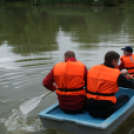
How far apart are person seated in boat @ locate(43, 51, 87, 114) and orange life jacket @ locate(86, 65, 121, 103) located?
18 cm

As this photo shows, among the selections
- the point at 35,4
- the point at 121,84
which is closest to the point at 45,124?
the point at 121,84

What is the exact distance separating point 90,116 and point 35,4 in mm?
48489

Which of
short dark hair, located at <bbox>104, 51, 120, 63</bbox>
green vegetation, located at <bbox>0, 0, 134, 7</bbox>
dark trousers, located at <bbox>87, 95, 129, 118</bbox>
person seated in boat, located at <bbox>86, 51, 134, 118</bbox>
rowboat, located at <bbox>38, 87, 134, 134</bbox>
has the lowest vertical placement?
rowboat, located at <bbox>38, 87, 134, 134</bbox>

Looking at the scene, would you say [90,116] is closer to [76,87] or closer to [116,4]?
[76,87]

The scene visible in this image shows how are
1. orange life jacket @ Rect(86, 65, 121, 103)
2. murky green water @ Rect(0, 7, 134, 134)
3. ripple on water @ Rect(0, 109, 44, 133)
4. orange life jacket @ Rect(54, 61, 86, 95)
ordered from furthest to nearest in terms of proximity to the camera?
murky green water @ Rect(0, 7, 134, 134) → ripple on water @ Rect(0, 109, 44, 133) → orange life jacket @ Rect(54, 61, 86, 95) → orange life jacket @ Rect(86, 65, 121, 103)

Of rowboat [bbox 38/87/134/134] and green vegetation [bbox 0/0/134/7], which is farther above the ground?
green vegetation [bbox 0/0/134/7]

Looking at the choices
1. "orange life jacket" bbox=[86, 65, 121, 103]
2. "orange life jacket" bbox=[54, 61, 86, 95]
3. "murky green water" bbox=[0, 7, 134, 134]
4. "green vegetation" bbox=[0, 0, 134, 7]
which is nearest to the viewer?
"orange life jacket" bbox=[86, 65, 121, 103]

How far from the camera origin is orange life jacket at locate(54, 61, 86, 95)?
3701 mm

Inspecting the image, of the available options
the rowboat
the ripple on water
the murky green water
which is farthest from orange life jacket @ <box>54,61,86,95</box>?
the ripple on water

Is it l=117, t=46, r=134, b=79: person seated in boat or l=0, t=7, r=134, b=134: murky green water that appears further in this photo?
l=117, t=46, r=134, b=79: person seated in boat

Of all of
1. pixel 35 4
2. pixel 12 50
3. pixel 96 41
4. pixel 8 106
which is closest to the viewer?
pixel 8 106

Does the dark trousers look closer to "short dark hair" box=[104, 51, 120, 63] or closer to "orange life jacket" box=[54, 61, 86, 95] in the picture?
"orange life jacket" box=[54, 61, 86, 95]

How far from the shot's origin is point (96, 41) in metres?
11.4

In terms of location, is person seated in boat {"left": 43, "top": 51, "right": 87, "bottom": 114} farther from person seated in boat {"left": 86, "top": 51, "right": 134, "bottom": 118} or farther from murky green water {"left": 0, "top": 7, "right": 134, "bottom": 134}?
murky green water {"left": 0, "top": 7, "right": 134, "bottom": 134}
